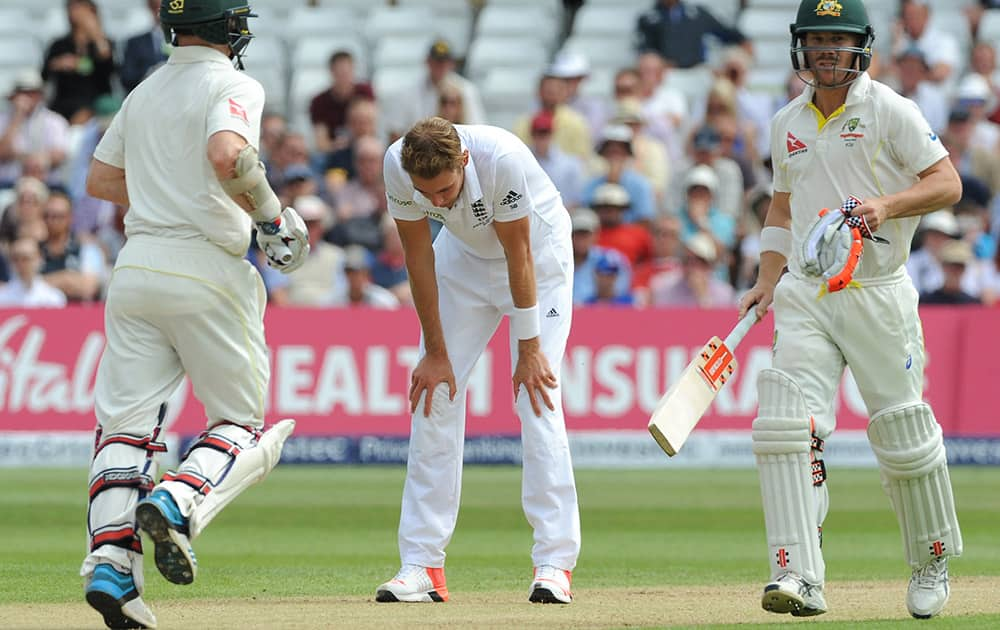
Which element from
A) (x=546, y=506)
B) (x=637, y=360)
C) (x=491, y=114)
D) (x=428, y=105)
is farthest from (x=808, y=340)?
(x=491, y=114)

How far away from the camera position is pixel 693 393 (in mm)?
6059

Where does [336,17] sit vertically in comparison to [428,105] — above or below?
above

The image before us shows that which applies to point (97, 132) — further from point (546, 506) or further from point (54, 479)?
point (546, 506)

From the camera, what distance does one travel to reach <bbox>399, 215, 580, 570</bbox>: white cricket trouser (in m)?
6.38

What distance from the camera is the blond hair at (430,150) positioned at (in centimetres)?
593

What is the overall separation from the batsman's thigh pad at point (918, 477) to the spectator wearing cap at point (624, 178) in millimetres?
8495

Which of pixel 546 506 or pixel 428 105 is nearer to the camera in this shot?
pixel 546 506

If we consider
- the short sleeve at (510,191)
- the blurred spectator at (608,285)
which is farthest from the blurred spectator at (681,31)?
the short sleeve at (510,191)

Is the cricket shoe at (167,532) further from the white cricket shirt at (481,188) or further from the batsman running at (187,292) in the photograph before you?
the white cricket shirt at (481,188)

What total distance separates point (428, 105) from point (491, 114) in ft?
5.16

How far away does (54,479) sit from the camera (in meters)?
12.4

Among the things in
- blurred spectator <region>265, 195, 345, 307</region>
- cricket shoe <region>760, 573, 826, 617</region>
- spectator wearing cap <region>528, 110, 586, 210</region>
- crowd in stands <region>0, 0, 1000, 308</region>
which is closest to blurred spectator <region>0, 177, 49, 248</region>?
crowd in stands <region>0, 0, 1000, 308</region>

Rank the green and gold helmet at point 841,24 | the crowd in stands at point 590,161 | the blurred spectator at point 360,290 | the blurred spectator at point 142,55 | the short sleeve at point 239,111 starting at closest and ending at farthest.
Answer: the short sleeve at point 239,111
the green and gold helmet at point 841,24
the blurred spectator at point 360,290
the crowd in stands at point 590,161
the blurred spectator at point 142,55

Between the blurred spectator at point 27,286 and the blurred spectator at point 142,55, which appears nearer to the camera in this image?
the blurred spectator at point 27,286
